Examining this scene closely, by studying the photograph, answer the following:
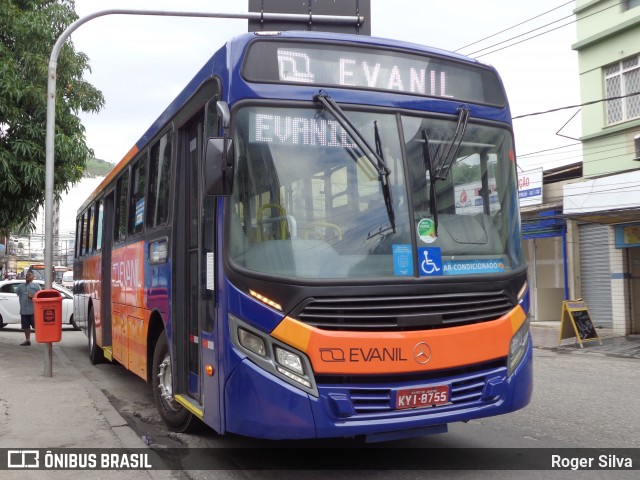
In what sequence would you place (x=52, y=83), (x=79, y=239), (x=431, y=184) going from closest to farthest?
(x=431, y=184), (x=52, y=83), (x=79, y=239)

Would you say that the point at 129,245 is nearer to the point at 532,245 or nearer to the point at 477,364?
the point at 477,364

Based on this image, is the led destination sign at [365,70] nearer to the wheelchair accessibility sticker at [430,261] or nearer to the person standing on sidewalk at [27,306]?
the wheelchair accessibility sticker at [430,261]

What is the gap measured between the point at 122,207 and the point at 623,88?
13796 millimetres

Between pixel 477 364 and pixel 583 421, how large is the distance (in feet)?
10.1

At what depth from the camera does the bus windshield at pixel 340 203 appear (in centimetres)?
464

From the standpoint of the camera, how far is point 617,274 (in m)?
17.7

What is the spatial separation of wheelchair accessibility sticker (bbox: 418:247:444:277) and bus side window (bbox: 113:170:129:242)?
4.96m

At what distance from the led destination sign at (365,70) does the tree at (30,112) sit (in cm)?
Answer: 988

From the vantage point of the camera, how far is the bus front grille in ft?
14.6

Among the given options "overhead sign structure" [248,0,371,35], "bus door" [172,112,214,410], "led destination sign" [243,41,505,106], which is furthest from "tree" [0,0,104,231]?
"led destination sign" [243,41,505,106]

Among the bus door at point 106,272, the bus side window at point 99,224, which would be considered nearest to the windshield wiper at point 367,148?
the bus door at point 106,272

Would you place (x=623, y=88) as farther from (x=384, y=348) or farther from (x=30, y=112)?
A: (x=384, y=348)

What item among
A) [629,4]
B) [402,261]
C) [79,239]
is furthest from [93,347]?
[629,4]

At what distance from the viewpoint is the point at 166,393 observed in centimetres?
666
